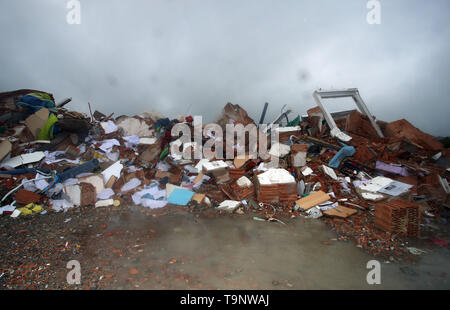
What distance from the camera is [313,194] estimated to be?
6148 millimetres

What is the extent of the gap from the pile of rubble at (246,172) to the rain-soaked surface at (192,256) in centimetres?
61

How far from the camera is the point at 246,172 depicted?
724cm

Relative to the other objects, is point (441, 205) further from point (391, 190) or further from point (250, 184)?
point (250, 184)

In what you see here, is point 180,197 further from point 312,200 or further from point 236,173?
point 312,200

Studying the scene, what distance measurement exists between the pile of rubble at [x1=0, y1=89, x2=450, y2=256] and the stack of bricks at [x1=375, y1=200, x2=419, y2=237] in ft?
0.07

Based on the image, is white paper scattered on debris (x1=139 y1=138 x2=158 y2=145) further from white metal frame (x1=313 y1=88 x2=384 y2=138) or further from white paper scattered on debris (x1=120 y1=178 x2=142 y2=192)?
white metal frame (x1=313 y1=88 x2=384 y2=138)

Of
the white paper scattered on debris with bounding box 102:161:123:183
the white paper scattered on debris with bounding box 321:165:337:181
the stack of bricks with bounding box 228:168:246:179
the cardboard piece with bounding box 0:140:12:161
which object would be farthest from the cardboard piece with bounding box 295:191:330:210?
the cardboard piece with bounding box 0:140:12:161

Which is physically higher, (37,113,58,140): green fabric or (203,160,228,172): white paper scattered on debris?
(37,113,58,140): green fabric

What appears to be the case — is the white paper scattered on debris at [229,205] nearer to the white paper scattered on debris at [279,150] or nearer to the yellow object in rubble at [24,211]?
the white paper scattered on debris at [279,150]

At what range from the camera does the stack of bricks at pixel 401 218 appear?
4457 millimetres

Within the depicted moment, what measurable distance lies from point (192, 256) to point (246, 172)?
378 cm

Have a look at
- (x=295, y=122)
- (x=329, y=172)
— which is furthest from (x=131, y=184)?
(x=295, y=122)

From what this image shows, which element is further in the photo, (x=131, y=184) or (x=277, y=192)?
(x=131, y=184)

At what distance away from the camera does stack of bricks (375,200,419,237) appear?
14.6 feet
